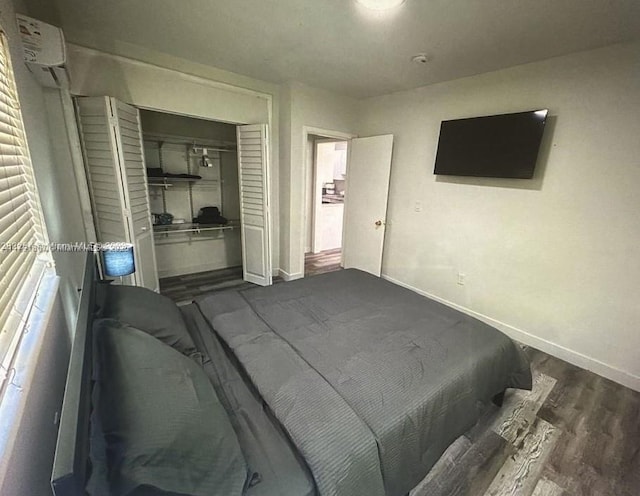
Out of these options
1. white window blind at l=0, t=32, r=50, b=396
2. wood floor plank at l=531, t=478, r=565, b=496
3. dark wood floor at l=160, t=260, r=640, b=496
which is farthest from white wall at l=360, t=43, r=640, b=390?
white window blind at l=0, t=32, r=50, b=396

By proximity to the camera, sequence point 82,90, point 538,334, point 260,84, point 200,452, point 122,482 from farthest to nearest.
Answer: point 260,84
point 538,334
point 82,90
point 200,452
point 122,482

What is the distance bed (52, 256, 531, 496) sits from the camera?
29.3 inches

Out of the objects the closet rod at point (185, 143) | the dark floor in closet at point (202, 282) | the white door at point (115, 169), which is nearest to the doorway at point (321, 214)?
the dark floor in closet at point (202, 282)

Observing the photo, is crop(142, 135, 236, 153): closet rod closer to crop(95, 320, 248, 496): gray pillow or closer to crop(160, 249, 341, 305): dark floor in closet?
crop(160, 249, 341, 305): dark floor in closet

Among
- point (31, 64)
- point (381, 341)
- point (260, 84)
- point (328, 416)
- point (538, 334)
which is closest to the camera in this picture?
point (328, 416)

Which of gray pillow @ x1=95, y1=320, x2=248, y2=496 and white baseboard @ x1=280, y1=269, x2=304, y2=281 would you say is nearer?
gray pillow @ x1=95, y1=320, x2=248, y2=496

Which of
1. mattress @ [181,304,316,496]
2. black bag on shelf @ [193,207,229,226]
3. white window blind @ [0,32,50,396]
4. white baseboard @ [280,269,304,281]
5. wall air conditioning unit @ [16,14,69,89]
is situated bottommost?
white baseboard @ [280,269,304,281]

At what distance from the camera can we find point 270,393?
1147 mm

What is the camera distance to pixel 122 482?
678mm

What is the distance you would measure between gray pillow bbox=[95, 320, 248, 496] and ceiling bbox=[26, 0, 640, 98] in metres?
2.08

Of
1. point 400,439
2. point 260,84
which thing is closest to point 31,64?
point 260,84

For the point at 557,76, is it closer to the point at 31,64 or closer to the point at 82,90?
the point at 31,64

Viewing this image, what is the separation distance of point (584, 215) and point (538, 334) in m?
1.08

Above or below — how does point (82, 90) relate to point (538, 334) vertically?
above
